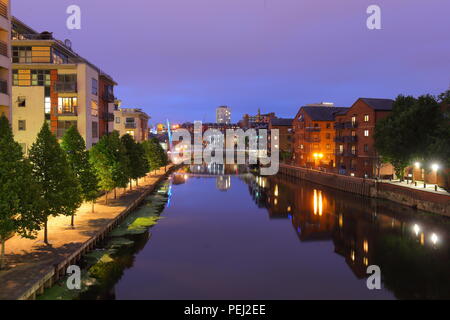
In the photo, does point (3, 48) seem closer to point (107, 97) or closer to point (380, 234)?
point (107, 97)

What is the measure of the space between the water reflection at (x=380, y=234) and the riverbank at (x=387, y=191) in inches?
61.6

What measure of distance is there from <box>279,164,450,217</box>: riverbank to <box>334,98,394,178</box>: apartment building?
2.83 metres

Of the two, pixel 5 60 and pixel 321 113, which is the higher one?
pixel 321 113

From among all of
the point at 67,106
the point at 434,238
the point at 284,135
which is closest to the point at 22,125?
the point at 67,106

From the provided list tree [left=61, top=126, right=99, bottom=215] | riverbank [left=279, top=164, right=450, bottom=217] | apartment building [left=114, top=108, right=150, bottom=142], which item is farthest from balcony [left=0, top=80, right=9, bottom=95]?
apartment building [left=114, top=108, right=150, bottom=142]

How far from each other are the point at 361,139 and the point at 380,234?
3688cm

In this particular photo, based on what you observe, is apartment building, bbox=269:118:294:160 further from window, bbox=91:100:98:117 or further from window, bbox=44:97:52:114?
window, bbox=44:97:52:114

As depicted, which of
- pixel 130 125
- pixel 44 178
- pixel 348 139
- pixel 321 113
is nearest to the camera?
pixel 44 178

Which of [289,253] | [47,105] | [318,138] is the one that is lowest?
[289,253]

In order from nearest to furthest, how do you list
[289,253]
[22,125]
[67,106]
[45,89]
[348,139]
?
[289,253] → [22,125] → [45,89] → [67,106] → [348,139]

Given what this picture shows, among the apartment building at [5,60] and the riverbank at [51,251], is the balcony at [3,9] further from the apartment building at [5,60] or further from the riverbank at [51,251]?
the riverbank at [51,251]

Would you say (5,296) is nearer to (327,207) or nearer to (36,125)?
(36,125)

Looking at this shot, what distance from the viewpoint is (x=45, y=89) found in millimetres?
51812

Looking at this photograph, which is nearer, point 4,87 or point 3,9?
point 3,9
